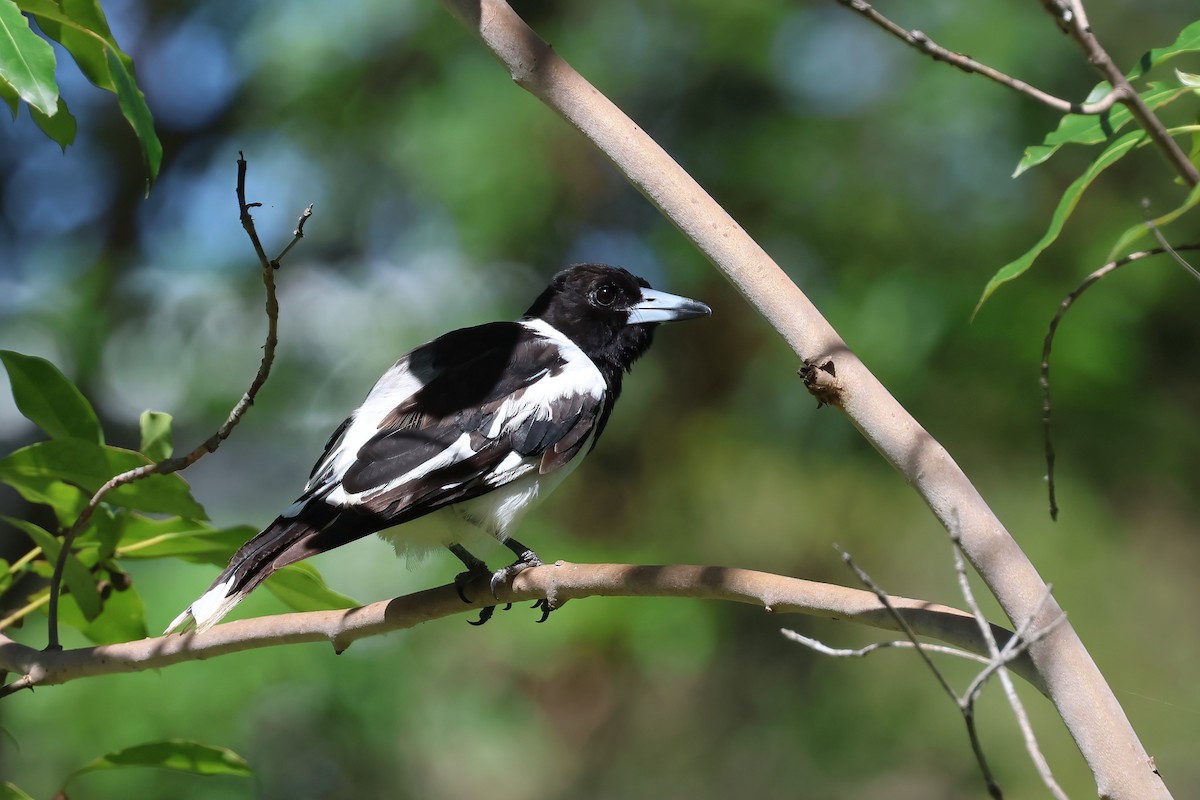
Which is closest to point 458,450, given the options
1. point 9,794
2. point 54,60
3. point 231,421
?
point 231,421

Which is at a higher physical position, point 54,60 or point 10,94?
point 10,94

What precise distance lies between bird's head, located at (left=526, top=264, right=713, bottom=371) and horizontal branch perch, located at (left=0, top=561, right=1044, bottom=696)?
4.15 feet

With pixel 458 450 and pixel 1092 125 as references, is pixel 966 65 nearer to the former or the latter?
pixel 1092 125

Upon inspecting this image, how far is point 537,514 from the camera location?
4.47 meters

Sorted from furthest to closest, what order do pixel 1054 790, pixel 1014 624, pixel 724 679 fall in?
pixel 724 679
pixel 1014 624
pixel 1054 790

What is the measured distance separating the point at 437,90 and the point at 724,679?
8.67 ft

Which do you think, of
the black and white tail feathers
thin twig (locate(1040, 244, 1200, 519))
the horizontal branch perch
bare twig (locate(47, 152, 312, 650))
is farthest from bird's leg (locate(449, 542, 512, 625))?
thin twig (locate(1040, 244, 1200, 519))

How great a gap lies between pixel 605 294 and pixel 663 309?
19 centimetres

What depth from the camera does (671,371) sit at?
A: 469 cm

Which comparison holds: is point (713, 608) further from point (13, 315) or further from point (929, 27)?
point (13, 315)

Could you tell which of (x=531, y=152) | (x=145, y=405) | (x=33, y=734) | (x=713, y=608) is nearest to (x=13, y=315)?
(x=145, y=405)

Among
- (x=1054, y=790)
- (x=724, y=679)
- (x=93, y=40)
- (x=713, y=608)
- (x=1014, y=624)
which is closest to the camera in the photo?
(x=1054, y=790)

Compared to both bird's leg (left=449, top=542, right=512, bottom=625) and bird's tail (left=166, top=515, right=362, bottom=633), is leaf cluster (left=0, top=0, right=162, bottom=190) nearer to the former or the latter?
bird's tail (left=166, top=515, right=362, bottom=633)

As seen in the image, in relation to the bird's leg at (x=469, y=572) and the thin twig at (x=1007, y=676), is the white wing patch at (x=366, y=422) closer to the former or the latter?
the bird's leg at (x=469, y=572)
